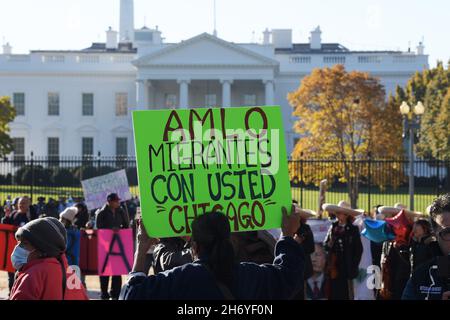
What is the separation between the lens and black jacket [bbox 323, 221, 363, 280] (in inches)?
428

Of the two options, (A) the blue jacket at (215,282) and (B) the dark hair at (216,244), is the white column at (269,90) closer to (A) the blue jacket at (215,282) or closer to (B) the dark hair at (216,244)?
(A) the blue jacket at (215,282)

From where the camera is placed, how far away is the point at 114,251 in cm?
1259

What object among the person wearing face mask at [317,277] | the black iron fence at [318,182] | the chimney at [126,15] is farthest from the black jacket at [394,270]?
the chimney at [126,15]

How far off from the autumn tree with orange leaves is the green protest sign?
33.6 meters

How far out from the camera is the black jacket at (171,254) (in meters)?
6.02

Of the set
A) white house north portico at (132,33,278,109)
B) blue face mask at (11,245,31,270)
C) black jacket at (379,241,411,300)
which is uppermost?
white house north portico at (132,33,278,109)

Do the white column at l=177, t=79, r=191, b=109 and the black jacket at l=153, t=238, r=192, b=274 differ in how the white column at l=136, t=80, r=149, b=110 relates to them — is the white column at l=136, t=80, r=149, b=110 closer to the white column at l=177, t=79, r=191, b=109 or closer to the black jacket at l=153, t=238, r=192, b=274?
the white column at l=177, t=79, r=191, b=109

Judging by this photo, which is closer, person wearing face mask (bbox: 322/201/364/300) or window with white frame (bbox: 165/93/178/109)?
person wearing face mask (bbox: 322/201/364/300)

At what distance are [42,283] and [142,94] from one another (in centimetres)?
6115

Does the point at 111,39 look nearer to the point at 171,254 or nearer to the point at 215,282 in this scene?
the point at 171,254

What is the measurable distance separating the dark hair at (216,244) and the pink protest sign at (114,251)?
8.25m

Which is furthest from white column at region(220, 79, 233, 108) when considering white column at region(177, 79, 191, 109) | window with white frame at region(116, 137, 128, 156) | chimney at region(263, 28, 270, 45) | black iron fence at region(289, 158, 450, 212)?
black iron fence at region(289, 158, 450, 212)

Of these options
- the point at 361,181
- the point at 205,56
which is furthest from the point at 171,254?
the point at 205,56
